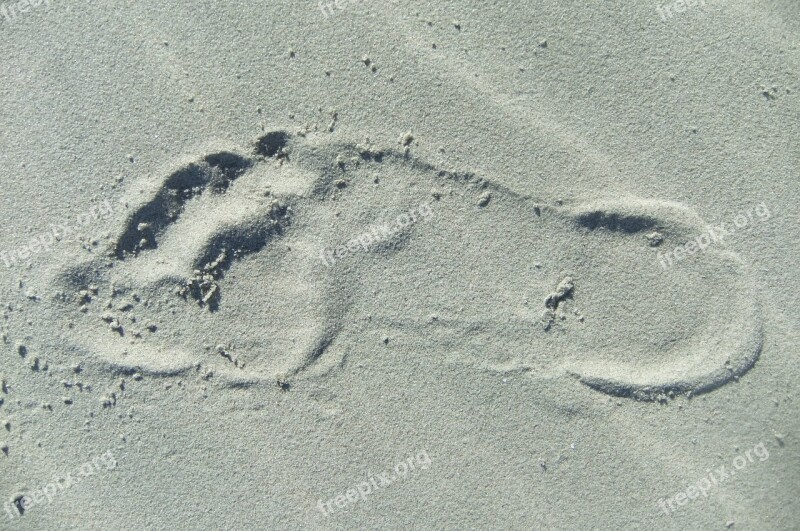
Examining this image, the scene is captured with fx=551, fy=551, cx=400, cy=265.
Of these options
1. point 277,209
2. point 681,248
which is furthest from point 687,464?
point 277,209

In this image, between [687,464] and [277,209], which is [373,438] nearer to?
[277,209]

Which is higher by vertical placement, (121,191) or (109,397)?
(121,191)

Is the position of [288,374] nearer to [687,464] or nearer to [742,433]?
[687,464]

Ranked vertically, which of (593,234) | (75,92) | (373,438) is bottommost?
(373,438)
